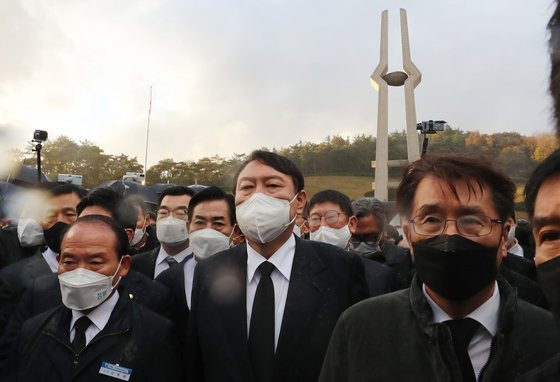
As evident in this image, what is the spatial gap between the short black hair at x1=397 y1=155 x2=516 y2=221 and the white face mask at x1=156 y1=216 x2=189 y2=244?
2780 millimetres

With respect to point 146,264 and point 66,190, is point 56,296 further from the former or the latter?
point 66,190

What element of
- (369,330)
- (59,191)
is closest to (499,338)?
(369,330)

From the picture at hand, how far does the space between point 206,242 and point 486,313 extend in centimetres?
222

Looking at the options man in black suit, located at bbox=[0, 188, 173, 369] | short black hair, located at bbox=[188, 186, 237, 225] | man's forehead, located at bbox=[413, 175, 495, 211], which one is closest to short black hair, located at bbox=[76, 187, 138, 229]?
short black hair, located at bbox=[188, 186, 237, 225]

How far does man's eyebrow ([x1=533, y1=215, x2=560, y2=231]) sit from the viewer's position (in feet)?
4.12

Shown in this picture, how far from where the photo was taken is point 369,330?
62.0 inches

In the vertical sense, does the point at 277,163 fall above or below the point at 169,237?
above

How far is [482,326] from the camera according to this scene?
149 centimetres

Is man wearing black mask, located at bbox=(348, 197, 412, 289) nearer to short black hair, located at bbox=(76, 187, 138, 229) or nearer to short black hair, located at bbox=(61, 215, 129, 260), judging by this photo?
short black hair, located at bbox=(76, 187, 138, 229)

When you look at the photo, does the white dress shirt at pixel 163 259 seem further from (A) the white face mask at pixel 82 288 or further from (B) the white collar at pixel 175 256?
(A) the white face mask at pixel 82 288

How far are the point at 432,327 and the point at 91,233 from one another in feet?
5.47

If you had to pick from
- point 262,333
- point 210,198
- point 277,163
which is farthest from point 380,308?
point 210,198

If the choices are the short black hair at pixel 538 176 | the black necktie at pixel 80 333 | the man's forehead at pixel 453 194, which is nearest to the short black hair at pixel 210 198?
the black necktie at pixel 80 333

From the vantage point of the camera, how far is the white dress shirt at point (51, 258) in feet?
10.7
